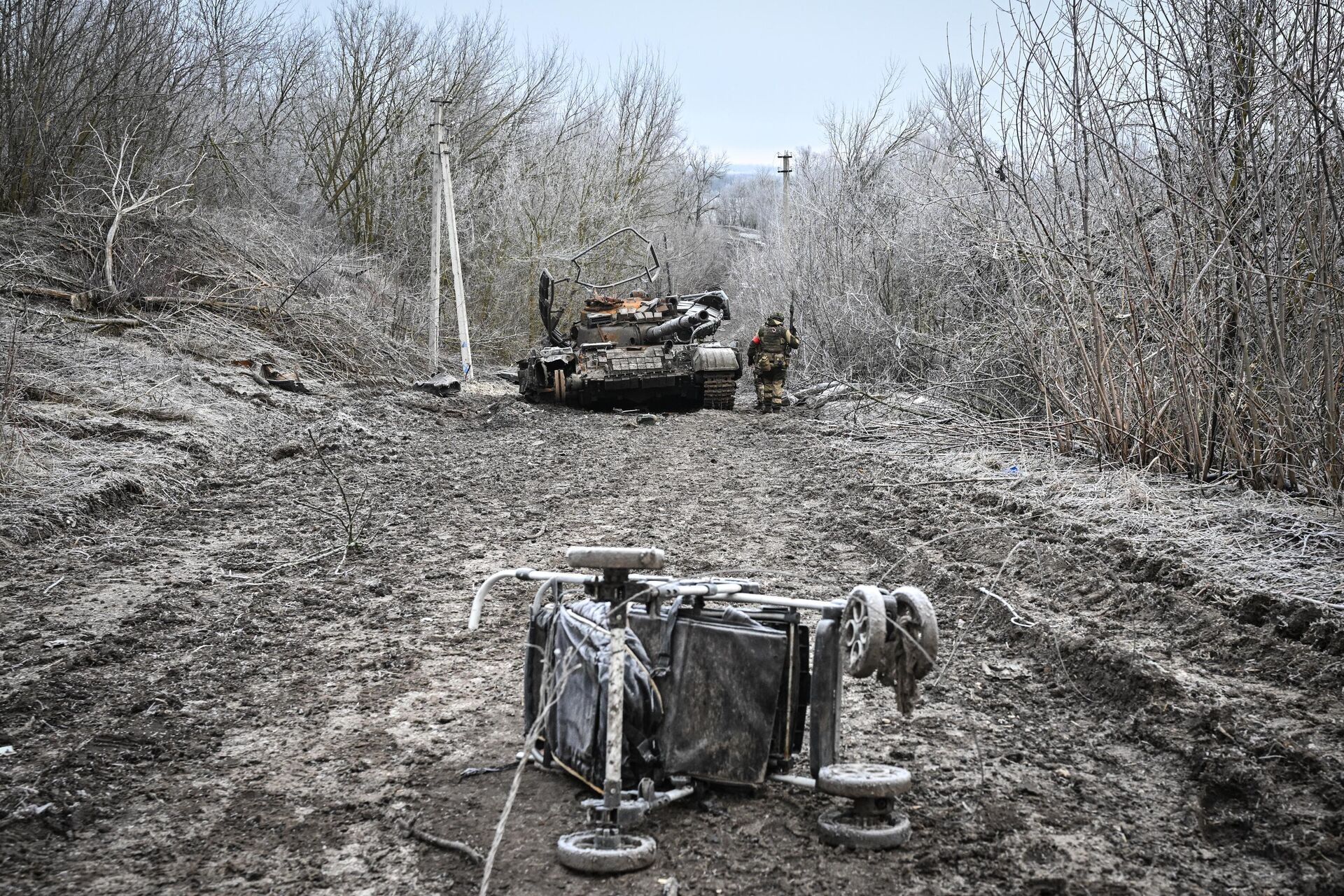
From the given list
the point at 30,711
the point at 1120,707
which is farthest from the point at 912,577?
the point at 30,711

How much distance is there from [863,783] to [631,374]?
14310 millimetres

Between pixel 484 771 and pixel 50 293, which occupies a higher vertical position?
pixel 50 293

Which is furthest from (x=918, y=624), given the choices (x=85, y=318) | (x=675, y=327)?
(x=675, y=327)

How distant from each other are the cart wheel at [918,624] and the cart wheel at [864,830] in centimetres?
45

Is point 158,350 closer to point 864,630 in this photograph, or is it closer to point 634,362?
point 634,362

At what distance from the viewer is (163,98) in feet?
55.0

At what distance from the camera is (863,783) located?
297 centimetres

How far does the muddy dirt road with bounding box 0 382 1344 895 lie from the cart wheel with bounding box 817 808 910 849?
0.05m

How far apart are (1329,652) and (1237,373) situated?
2.80m

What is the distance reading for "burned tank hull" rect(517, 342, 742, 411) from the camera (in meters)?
17.1

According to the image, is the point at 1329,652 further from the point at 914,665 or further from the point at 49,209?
the point at 49,209

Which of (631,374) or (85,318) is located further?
(631,374)

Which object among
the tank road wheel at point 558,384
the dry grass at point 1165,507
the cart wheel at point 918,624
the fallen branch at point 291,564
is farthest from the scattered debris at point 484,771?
the tank road wheel at point 558,384

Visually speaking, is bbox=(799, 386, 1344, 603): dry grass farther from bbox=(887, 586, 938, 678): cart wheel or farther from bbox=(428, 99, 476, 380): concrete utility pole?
bbox=(428, 99, 476, 380): concrete utility pole
